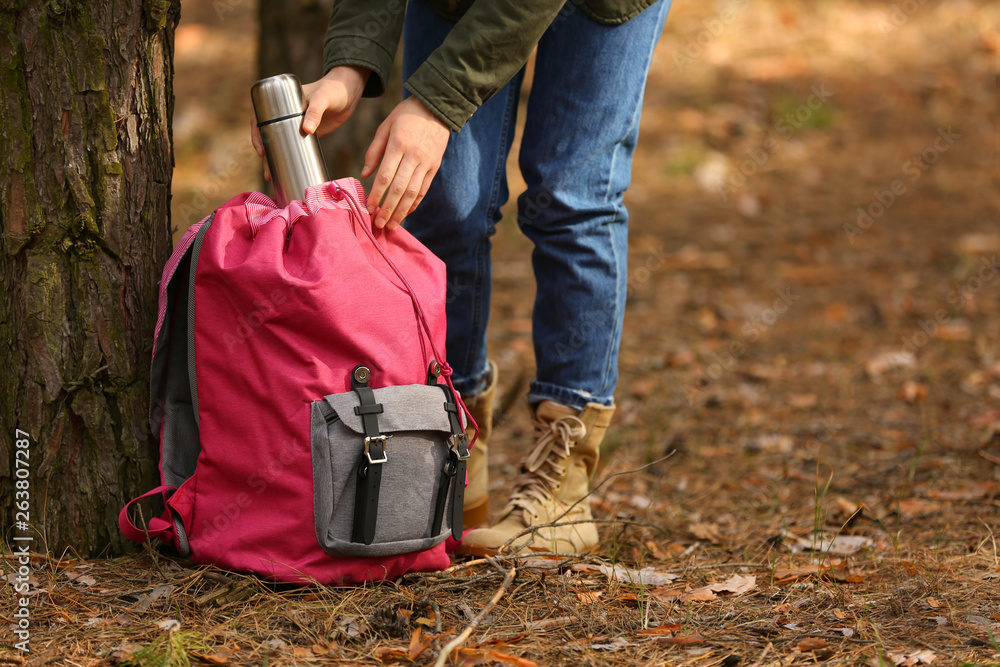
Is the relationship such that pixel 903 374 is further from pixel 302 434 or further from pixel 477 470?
pixel 302 434

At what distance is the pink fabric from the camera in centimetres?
151

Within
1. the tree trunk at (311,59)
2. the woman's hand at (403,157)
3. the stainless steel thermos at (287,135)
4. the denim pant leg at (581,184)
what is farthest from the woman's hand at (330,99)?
the tree trunk at (311,59)

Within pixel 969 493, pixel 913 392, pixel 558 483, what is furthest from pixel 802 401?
pixel 558 483

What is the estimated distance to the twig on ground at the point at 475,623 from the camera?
1359 millimetres

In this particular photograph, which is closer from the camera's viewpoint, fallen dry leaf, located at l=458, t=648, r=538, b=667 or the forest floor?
fallen dry leaf, located at l=458, t=648, r=538, b=667

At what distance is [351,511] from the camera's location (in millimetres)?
1526

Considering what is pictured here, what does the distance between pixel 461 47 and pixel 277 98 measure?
37 cm

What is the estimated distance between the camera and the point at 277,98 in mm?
1650

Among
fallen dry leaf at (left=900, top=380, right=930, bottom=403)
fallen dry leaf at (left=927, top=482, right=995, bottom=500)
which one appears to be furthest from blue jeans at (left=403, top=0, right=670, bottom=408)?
fallen dry leaf at (left=900, top=380, right=930, bottom=403)

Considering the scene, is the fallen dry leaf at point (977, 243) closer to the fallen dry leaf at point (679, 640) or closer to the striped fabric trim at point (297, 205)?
the fallen dry leaf at point (679, 640)

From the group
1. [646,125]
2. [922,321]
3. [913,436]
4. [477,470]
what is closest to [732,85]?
[646,125]

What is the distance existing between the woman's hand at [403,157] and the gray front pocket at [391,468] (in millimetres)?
348

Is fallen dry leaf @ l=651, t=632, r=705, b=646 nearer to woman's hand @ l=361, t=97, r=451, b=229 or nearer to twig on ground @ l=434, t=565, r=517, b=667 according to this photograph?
twig on ground @ l=434, t=565, r=517, b=667

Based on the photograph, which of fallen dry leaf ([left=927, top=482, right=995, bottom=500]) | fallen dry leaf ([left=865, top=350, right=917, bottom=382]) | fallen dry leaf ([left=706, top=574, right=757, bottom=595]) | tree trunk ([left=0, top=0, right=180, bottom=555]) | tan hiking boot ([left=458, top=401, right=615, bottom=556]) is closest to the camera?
tree trunk ([left=0, top=0, right=180, bottom=555])
